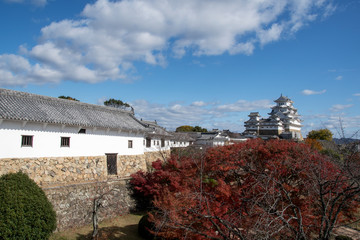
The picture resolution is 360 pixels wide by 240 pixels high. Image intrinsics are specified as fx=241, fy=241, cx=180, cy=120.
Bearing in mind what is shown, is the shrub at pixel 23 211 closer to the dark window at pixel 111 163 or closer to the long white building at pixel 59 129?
the long white building at pixel 59 129

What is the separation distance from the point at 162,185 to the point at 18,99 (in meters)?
10.7

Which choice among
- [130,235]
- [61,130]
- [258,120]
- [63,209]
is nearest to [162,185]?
[130,235]

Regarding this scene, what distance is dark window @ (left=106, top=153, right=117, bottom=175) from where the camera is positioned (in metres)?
19.6

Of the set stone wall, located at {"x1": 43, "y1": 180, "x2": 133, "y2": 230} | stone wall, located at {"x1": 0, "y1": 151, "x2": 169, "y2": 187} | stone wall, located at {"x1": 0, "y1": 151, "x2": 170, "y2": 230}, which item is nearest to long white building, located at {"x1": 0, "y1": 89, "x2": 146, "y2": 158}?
stone wall, located at {"x1": 0, "y1": 151, "x2": 169, "y2": 187}

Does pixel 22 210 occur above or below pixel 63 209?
above

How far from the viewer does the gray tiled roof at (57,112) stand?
14320 mm

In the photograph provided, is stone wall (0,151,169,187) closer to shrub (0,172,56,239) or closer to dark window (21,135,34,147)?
dark window (21,135,34,147)

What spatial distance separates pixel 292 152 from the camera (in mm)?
13062

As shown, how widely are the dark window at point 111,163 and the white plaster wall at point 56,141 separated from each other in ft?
1.39

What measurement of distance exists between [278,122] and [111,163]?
4915cm

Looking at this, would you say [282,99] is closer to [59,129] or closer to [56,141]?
[59,129]

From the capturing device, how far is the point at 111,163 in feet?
65.3

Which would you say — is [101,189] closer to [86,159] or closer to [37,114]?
[86,159]

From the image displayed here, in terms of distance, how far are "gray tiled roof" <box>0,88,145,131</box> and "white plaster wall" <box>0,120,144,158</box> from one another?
20.7 inches
